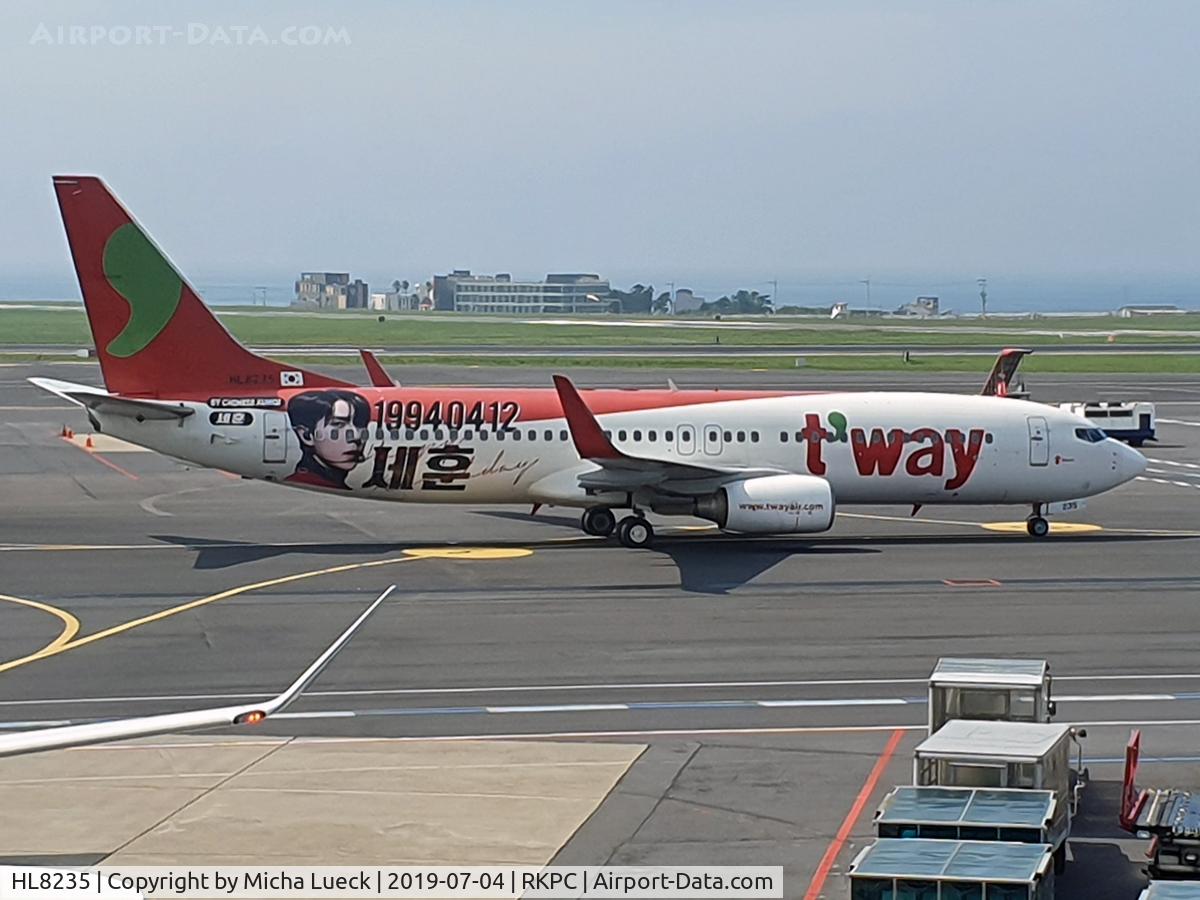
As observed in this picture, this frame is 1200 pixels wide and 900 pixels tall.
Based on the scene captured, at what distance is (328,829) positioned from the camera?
66.9 ft

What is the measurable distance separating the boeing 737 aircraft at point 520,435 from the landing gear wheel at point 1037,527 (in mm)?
68

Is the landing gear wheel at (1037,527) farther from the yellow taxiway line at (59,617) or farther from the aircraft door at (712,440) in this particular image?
the yellow taxiway line at (59,617)

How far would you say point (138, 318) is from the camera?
141 feet

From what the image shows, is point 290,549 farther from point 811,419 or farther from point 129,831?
point 129,831

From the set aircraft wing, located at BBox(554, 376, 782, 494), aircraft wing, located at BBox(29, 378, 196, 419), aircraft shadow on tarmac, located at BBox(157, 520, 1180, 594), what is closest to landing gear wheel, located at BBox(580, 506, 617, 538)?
aircraft shadow on tarmac, located at BBox(157, 520, 1180, 594)

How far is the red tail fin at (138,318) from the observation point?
42.9m

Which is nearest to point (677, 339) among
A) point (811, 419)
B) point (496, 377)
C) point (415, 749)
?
point (496, 377)

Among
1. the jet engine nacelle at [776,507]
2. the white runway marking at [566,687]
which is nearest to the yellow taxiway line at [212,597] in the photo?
the white runway marking at [566,687]

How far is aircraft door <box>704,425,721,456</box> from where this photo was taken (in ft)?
144

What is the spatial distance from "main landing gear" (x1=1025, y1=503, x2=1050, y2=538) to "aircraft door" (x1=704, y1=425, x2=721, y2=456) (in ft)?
27.9

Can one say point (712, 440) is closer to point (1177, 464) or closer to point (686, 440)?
point (686, 440)

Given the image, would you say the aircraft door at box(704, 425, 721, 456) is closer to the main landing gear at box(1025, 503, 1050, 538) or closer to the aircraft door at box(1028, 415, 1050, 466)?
the aircraft door at box(1028, 415, 1050, 466)

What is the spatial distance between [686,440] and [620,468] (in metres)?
2.55

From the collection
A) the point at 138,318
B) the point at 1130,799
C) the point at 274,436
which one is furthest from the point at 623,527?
the point at 1130,799
